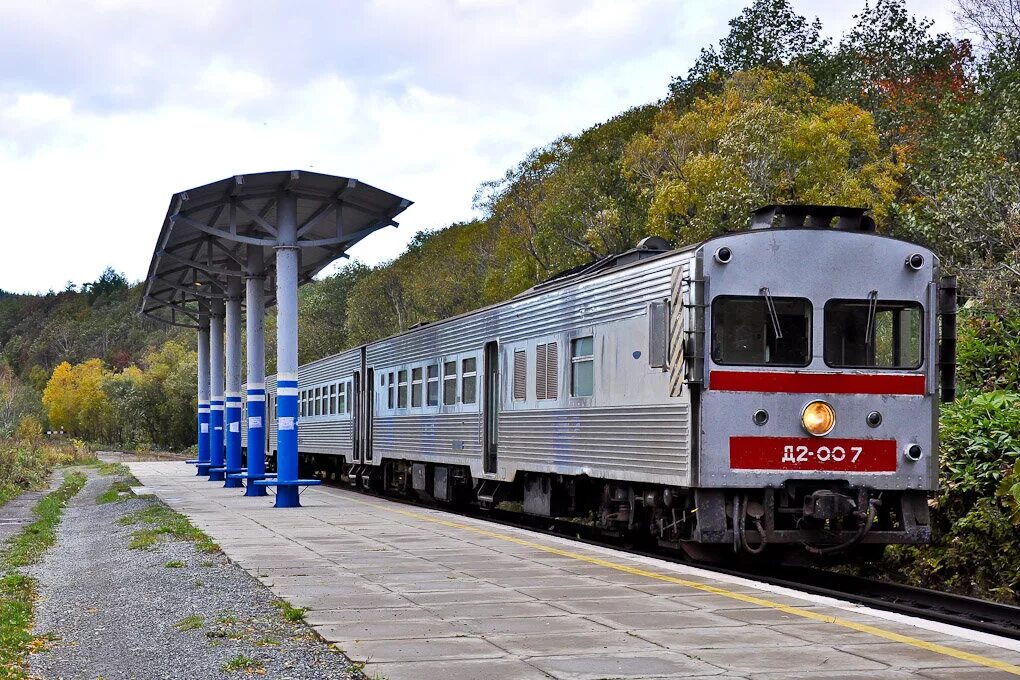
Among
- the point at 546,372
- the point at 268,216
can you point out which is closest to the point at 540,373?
the point at 546,372

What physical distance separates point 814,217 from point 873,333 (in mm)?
1210

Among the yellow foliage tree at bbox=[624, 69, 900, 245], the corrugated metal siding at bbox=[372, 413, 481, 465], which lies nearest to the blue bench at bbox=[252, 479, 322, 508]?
the corrugated metal siding at bbox=[372, 413, 481, 465]

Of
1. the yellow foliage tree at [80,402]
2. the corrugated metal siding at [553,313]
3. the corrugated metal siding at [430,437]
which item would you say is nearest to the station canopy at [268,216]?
the corrugated metal siding at [553,313]

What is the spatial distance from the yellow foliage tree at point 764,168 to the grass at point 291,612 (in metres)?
24.0

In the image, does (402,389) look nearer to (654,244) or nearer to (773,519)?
(654,244)

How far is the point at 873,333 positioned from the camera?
12.3 meters

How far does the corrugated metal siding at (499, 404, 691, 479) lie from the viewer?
12219mm

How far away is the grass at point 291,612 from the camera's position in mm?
8711

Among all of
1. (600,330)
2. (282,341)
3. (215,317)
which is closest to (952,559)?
(600,330)

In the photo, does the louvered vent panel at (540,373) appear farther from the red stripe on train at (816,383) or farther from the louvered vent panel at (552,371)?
the red stripe on train at (816,383)

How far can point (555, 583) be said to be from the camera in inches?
416

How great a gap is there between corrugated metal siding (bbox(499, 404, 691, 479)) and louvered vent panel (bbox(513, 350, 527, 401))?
0.24 metres

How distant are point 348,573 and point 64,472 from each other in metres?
36.8

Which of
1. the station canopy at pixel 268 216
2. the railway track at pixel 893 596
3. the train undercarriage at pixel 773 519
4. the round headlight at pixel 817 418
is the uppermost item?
the station canopy at pixel 268 216
